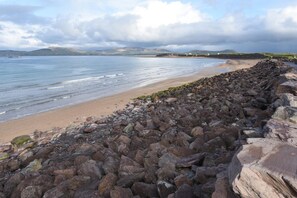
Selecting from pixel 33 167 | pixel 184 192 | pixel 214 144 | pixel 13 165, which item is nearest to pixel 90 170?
pixel 33 167

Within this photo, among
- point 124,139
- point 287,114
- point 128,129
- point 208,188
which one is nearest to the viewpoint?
point 208,188

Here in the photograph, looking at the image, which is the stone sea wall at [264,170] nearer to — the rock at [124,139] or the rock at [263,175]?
the rock at [263,175]

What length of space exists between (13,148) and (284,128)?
29.9ft

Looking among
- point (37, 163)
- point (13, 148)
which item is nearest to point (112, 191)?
point (37, 163)

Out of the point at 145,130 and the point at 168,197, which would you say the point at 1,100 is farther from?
the point at 168,197

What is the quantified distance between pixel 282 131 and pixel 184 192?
1.82m

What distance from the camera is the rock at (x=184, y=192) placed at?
4.15 m

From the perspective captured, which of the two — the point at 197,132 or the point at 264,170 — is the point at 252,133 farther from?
the point at 264,170

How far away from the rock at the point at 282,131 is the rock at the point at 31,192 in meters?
3.66

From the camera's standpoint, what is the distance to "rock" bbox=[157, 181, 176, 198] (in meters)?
4.61

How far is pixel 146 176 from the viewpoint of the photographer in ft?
17.3

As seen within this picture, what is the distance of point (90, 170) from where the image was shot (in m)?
6.06

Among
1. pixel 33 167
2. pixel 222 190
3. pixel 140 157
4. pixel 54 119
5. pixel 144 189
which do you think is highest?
pixel 222 190

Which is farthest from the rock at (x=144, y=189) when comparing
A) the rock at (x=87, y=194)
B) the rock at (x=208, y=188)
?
the rock at (x=208, y=188)
